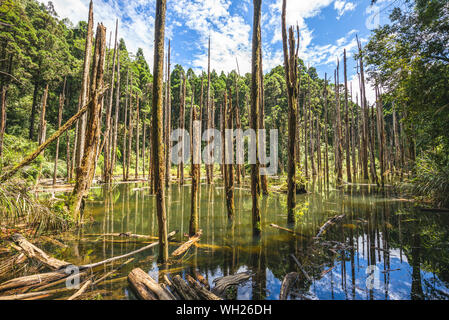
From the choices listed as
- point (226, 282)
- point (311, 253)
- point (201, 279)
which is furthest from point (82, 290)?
point (311, 253)

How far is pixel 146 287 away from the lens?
2803mm

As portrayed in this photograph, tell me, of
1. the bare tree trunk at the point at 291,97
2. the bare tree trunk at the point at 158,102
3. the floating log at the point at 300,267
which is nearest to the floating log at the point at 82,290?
the bare tree trunk at the point at 158,102

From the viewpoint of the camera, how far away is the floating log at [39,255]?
351cm

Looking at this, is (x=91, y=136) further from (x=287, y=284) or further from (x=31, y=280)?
(x=287, y=284)

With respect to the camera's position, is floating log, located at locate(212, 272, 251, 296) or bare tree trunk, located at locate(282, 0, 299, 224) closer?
floating log, located at locate(212, 272, 251, 296)

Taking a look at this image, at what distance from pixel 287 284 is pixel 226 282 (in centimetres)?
93

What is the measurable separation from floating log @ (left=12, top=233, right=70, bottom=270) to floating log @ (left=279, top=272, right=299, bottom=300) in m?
3.70

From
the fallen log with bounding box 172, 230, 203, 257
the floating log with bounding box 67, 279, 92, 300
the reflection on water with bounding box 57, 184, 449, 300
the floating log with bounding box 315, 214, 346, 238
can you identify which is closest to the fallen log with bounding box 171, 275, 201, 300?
the reflection on water with bounding box 57, 184, 449, 300

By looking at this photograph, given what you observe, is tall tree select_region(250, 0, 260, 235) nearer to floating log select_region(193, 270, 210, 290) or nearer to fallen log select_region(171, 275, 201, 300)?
floating log select_region(193, 270, 210, 290)

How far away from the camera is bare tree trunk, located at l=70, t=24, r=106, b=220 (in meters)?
6.30

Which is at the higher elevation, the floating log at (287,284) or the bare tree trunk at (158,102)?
the bare tree trunk at (158,102)

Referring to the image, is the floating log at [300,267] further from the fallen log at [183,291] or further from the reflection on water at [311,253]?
the fallen log at [183,291]

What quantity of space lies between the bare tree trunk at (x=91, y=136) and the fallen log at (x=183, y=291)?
207 inches

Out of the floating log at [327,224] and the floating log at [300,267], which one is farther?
the floating log at [327,224]
